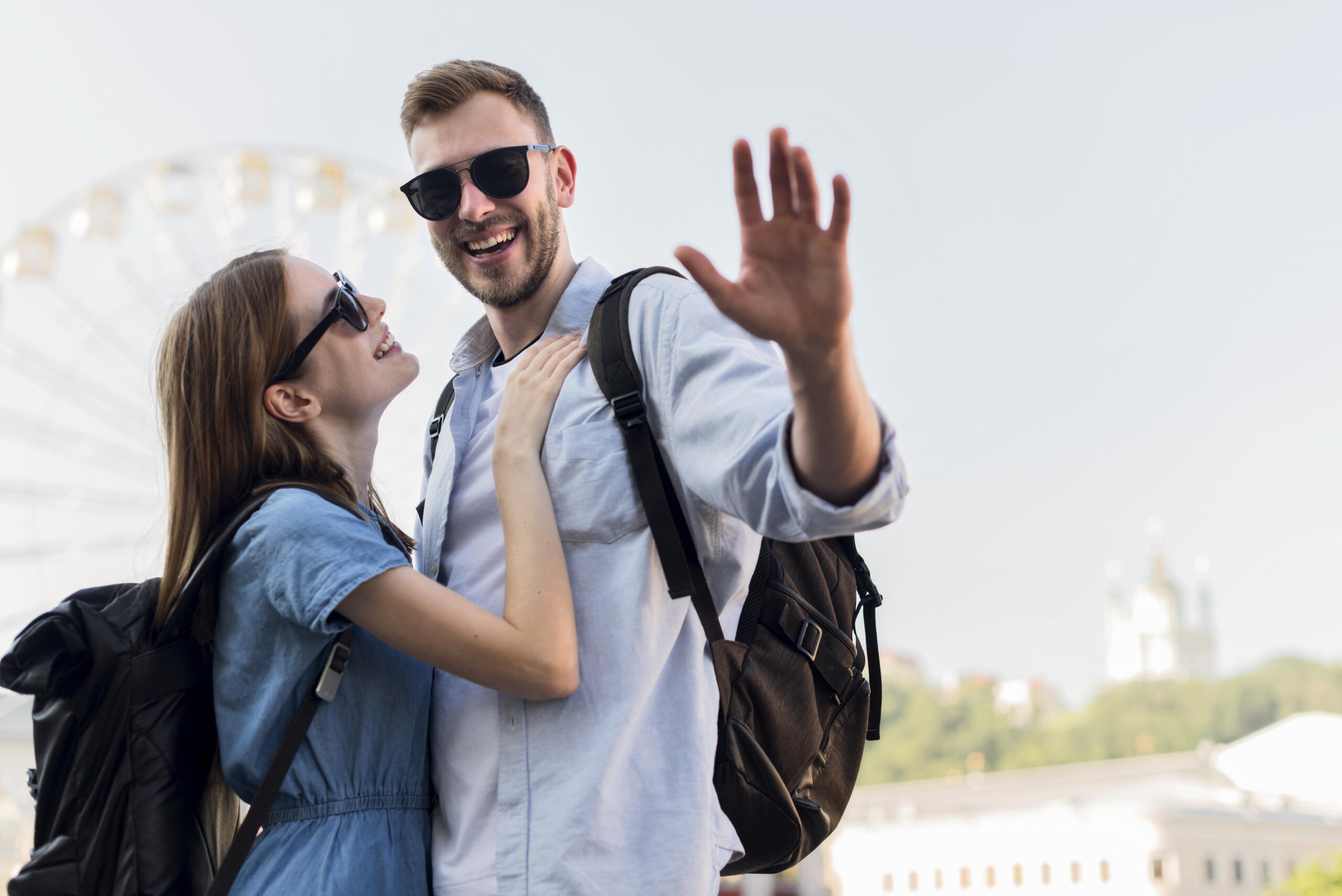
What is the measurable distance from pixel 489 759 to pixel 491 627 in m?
0.24

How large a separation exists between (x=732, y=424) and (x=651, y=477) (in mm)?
322

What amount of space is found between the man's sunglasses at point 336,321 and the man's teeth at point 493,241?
0.30 meters

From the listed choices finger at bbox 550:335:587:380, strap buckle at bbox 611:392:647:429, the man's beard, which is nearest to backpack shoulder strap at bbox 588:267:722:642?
strap buckle at bbox 611:392:647:429

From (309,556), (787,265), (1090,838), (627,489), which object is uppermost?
(787,265)

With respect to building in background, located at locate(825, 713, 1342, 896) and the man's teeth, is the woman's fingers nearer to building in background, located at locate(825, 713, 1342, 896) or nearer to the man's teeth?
the man's teeth

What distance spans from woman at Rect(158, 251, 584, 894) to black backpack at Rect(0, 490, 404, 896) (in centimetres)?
7

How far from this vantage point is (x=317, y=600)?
2.67m

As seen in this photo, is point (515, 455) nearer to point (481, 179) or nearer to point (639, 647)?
point (639, 647)

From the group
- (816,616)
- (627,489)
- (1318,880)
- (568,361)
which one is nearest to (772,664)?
(816,616)

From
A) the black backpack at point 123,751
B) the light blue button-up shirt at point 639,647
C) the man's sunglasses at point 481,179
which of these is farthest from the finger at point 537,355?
the black backpack at point 123,751

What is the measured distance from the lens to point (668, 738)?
2617mm

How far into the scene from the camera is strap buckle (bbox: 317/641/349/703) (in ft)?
8.86

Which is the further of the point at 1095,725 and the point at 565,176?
the point at 1095,725

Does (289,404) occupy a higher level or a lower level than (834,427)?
higher
